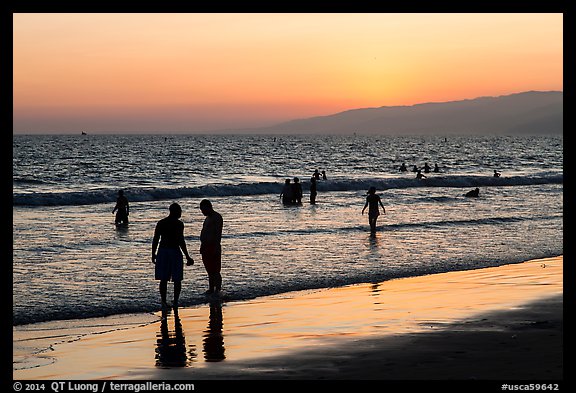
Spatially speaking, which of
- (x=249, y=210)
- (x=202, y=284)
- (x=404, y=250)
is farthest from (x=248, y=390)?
(x=249, y=210)

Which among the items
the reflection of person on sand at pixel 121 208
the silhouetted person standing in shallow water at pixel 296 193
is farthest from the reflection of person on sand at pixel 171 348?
the silhouetted person standing in shallow water at pixel 296 193

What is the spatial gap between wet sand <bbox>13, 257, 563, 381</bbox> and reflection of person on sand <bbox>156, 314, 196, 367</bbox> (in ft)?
0.05

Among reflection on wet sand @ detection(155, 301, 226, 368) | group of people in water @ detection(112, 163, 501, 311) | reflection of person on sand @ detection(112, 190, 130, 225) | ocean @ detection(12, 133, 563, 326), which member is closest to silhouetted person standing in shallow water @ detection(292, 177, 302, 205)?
ocean @ detection(12, 133, 563, 326)

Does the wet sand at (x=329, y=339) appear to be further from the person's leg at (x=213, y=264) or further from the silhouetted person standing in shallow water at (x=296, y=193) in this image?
the silhouetted person standing in shallow water at (x=296, y=193)

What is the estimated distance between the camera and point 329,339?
9719mm

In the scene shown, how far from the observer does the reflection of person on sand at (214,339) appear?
904 centimetres

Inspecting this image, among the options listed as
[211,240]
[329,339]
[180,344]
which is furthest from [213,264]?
[329,339]

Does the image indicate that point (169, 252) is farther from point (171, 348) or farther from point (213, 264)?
point (171, 348)

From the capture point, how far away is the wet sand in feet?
26.3

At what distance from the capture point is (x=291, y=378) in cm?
765

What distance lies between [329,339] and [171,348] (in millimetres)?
1903
